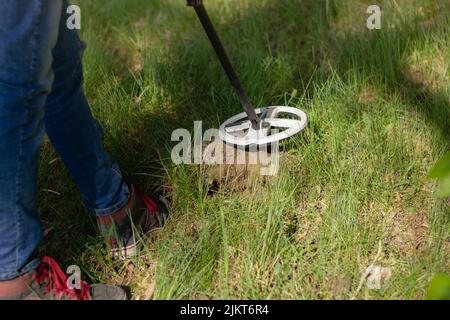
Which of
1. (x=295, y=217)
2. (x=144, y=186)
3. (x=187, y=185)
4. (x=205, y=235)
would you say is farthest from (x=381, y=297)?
(x=144, y=186)

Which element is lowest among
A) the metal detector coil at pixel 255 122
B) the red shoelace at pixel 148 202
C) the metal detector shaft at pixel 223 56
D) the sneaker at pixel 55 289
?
the sneaker at pixel 55 289

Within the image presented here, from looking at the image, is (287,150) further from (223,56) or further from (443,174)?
(443,174)

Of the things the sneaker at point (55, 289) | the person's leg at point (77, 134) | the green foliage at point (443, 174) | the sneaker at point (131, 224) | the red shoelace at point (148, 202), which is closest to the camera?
the green foliage at point (443, 174)

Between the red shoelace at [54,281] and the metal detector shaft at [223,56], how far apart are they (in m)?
0.88

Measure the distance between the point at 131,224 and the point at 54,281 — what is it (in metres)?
0.33

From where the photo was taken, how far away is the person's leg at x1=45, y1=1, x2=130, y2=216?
5.36ft

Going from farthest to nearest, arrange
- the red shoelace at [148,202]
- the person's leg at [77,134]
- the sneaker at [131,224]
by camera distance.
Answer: the red shoelace at [148,202] < the sneaker at [131,224] < the person's leg at [77,134]

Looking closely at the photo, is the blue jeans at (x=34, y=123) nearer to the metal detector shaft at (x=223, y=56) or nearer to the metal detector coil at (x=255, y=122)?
the metal detector shaft at (x=223, y=56)

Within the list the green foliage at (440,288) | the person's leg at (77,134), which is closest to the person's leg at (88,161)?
the person's leg at (77,134)

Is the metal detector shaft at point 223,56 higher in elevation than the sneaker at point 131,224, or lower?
higher

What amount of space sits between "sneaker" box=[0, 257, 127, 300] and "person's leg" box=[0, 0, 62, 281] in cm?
5

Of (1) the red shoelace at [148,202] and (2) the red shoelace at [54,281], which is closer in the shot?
(2) the red shoelace at [54,281]

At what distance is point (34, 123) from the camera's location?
1.41 metres

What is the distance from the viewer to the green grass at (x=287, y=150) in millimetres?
1701
